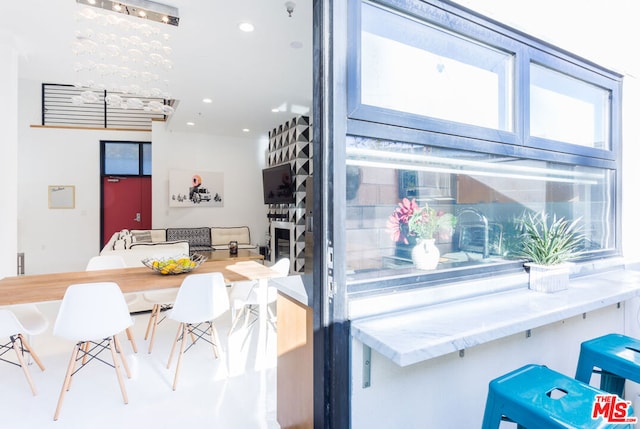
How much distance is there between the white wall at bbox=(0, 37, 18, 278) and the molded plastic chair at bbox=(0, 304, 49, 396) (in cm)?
134

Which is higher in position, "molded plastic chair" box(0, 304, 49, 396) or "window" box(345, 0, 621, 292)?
"window" box(345, 0, 621, 292)

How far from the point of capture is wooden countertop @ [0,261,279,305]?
Answer: 7.57 ft

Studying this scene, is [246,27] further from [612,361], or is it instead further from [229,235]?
[229,235]

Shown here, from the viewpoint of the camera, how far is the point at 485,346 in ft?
5.17

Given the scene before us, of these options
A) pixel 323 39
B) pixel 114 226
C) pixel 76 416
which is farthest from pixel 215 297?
pixel 114 226

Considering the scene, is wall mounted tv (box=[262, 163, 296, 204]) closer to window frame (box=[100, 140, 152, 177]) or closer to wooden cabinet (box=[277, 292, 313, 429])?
window frame (box=[100, 140, 152, 177])

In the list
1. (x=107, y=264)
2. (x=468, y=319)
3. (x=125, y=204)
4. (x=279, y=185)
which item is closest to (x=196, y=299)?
(x=107, y=264)

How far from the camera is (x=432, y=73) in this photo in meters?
1.60

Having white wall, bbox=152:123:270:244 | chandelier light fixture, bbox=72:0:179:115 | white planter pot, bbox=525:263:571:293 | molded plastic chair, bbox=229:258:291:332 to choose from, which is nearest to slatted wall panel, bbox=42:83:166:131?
white wall, bbox=152:123:270:244

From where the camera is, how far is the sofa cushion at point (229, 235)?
26.4ft

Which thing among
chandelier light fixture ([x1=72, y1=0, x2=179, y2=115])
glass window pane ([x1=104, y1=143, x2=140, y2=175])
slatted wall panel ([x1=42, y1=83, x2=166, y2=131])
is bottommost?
glass window pane ([x1=104, y1=143, x2=140, y2=175])

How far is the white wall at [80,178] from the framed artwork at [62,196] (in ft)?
0.28

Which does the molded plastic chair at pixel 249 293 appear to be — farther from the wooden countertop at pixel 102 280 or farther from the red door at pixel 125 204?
the red door at pixel 125 204

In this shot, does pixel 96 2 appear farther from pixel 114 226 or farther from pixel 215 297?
pixel 114 226
